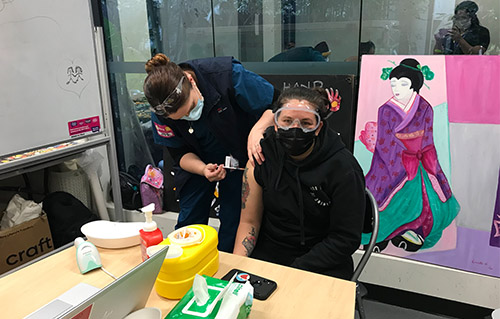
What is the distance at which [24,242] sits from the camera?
2.26m

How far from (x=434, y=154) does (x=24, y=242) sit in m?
2.48

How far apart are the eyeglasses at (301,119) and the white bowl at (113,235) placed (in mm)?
663

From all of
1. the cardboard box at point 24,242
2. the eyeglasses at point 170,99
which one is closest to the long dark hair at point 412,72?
the eyeglasses at point 170,99

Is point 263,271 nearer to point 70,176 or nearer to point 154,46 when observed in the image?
point 70,176

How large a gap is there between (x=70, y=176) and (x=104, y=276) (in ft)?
5.76

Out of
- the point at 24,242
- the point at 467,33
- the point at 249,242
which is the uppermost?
the point at 467,33

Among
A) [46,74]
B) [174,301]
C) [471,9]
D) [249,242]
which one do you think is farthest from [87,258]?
[471,9]

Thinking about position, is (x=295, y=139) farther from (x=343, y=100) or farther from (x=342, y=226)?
(x=343, y=100)

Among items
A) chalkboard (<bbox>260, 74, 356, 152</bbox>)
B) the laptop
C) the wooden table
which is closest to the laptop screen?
the laptop

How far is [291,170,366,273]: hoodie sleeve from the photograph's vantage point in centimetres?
140

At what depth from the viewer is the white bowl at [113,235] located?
131cm

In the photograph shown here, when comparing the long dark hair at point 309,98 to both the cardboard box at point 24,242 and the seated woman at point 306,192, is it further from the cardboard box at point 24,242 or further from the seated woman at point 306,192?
the cardboard box at point 24,242

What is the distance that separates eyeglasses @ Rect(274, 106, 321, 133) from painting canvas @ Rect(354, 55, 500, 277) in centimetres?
93

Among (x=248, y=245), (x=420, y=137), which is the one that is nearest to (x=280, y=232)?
(x=248, y=245)
